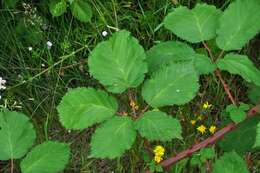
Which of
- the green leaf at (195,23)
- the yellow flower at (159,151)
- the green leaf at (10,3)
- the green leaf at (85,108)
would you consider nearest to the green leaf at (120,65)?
the green leaf at (85,108)

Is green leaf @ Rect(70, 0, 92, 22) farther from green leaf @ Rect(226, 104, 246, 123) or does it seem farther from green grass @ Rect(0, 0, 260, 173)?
green leaf @ Rect(226, 104, 246, 123)

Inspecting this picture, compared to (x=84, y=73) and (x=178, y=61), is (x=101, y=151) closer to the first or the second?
(x=178, y=61)

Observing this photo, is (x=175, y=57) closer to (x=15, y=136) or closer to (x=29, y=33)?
(x=15, y=136)

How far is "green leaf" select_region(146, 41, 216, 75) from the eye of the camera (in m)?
1.62

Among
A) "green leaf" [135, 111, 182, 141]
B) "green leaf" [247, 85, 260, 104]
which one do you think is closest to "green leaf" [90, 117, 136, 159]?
"green leaf" [135, 111, 182, 141]

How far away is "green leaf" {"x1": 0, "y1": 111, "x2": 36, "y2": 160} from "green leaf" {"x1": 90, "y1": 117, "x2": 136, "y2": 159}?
24cm

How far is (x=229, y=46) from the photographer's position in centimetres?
164

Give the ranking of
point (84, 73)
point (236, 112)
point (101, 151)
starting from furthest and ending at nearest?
point (84, 73)
point (236, 112)
point (101, 151)

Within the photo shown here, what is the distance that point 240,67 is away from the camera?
162 centimetres

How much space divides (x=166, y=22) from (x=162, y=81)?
0.89 feet

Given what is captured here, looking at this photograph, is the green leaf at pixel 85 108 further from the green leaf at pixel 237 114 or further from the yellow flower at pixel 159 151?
the yellow flower at pixel 159 151

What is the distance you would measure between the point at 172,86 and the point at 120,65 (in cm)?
18

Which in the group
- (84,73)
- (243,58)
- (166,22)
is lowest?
(84,73)

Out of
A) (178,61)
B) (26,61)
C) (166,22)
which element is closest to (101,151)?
(178,61)
